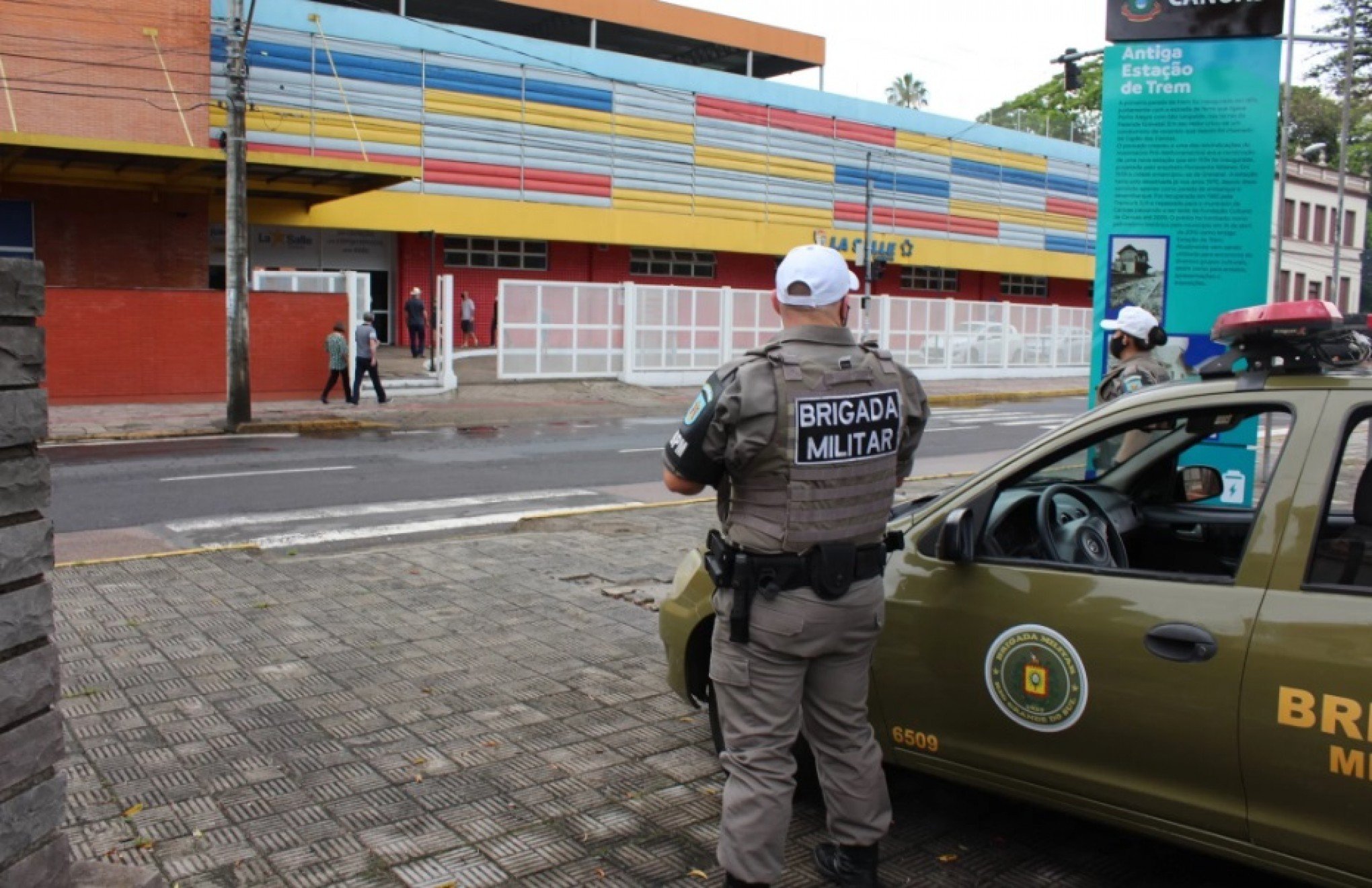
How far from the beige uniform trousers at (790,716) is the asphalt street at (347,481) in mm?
6655

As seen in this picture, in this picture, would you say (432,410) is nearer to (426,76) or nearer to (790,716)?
(426,76)

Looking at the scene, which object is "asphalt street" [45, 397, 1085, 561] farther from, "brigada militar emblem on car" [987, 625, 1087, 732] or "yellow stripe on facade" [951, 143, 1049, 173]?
"yellow stripe on facade" [951, 143, 1049, 173]

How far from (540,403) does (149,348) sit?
23.5ft

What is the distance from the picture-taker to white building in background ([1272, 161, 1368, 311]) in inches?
1875

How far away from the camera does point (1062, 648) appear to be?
3457 millimetres

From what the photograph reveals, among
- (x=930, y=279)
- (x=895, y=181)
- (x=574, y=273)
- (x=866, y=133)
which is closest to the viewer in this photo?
(x=574, y=273)

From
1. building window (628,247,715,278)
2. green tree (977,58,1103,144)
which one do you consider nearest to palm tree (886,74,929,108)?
green tree (977,58,1103,144)

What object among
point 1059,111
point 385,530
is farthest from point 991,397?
point 1059,111

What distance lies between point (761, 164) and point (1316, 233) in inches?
1086

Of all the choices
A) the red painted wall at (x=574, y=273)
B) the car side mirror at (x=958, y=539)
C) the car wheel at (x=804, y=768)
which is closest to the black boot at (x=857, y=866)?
the car wheel at (x=804, y=768)

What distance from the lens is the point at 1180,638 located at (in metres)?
3.23

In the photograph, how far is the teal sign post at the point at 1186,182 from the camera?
783cm

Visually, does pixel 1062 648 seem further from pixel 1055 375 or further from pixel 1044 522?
pixel 1055 375

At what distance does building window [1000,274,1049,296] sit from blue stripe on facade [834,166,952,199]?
22.4 feet
